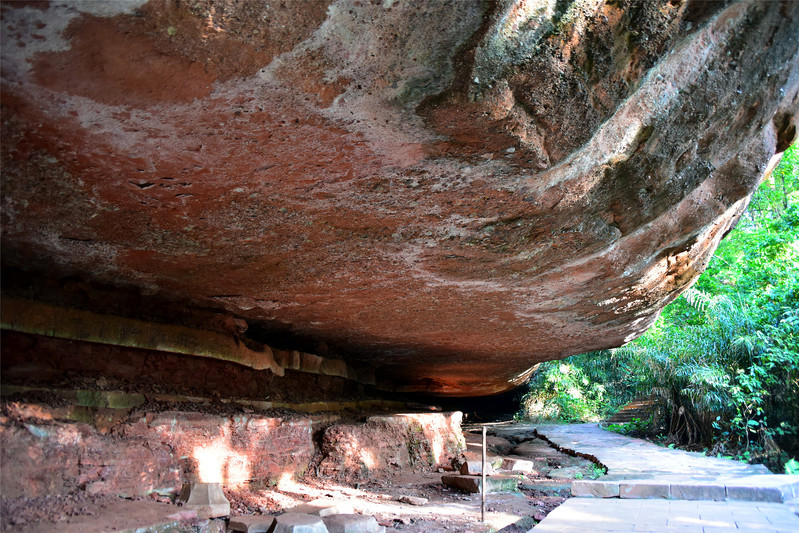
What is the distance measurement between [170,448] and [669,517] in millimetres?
4260

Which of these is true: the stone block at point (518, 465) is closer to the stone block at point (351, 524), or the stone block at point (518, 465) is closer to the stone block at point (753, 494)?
the stone block at point (753, 494)

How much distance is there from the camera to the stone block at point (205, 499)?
3869mm

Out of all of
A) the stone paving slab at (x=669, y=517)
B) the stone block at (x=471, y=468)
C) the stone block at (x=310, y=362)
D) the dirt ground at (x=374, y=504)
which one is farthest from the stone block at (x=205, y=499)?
the stone block at (x=471, y=468)

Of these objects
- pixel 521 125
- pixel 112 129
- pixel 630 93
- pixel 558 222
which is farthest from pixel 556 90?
pixel 112 129

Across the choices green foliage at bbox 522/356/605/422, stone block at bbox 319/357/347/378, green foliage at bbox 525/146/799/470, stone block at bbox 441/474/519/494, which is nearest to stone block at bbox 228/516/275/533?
stone block at bbox 441/474/519/494

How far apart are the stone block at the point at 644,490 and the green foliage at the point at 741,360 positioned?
3.64m

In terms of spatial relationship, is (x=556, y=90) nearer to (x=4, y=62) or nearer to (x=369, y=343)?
(x=4, y=62)

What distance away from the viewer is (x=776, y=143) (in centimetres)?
418

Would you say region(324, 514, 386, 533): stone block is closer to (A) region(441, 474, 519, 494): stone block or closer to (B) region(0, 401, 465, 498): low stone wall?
(B) region(0, 401, 465, 498): low stone wall

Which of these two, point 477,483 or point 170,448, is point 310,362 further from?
point 170,448

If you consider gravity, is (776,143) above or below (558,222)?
above

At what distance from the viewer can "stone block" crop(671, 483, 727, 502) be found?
5.26m

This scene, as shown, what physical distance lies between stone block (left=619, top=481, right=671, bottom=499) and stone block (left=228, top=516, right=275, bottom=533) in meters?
3.77

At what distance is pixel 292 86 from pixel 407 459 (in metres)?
6.19
